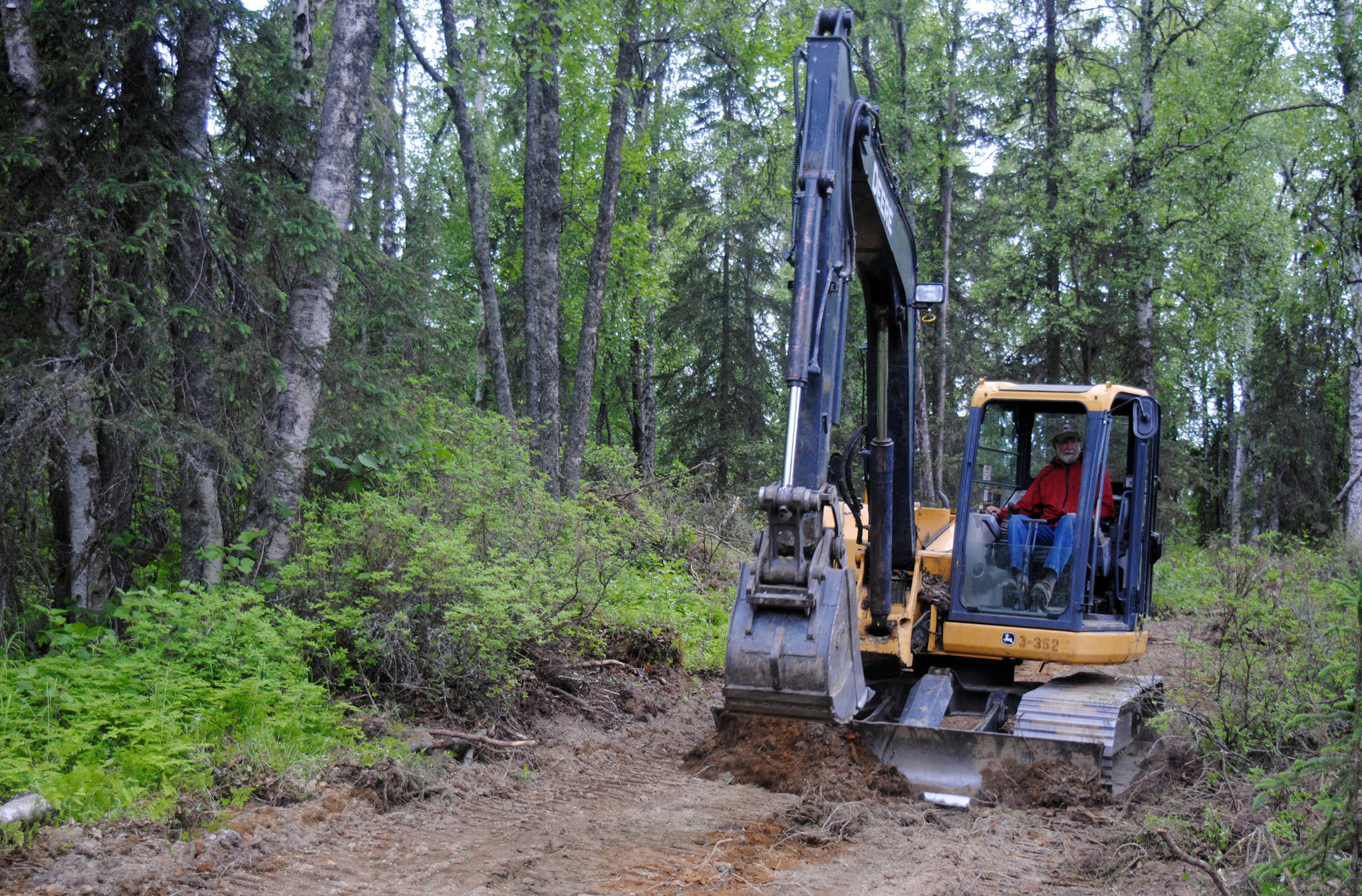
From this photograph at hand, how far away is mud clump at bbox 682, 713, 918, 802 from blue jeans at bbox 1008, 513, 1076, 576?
1898 mm

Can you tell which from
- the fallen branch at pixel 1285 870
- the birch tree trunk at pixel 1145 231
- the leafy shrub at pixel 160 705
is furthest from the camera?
the birch tree trunk at pixel 1145 231

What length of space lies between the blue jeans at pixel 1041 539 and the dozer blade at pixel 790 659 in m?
3.36

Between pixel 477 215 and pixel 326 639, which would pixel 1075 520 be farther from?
pixel 477 215

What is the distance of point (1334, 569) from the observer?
9.15 meters

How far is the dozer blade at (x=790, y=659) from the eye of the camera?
3932 millimetres

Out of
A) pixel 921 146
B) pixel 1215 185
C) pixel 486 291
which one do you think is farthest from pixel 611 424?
pixel 1215 185

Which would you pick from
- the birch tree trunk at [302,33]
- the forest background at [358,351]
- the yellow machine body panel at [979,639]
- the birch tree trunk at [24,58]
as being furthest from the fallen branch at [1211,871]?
the birch tree trunk at [302,33]

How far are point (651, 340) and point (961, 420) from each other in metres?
8.69

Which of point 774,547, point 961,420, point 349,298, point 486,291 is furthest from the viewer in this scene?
point 961,420

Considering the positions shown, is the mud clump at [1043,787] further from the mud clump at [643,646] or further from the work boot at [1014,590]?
the mud clump at [643,646]

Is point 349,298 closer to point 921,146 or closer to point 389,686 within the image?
point 389,686

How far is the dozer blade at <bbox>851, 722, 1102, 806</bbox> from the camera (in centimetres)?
584

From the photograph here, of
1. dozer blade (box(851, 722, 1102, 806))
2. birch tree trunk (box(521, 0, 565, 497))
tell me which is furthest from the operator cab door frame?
birch tree trunk (box(521, 0, 565, 497))

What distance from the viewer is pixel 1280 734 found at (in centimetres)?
522
